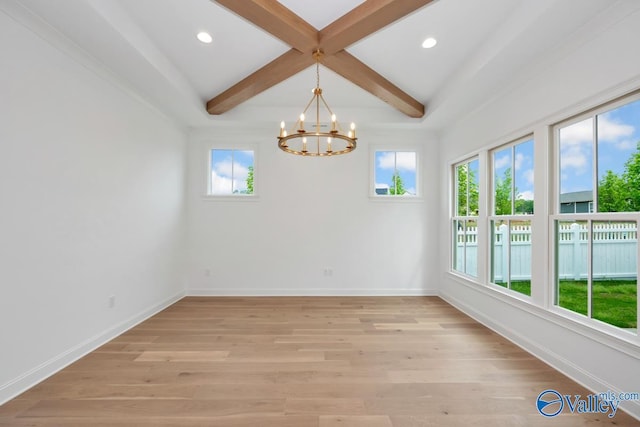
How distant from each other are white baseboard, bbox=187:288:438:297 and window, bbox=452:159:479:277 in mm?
837

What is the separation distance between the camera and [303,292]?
467cm

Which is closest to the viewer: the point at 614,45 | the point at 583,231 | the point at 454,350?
the point at 614,45

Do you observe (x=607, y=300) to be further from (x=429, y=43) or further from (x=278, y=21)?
(x=278, y=21)

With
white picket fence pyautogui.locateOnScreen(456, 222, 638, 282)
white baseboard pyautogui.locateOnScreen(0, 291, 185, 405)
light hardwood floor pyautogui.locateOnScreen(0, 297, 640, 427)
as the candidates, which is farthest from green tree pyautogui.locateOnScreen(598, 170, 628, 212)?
white baseboard pyautogui.locateOnScreen(0, 291, 185, 405)

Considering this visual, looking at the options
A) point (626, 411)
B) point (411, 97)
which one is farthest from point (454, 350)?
point (411, 97)

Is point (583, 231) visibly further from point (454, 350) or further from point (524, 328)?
point (454, 350)

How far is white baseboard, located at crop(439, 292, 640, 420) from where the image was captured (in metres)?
1.88

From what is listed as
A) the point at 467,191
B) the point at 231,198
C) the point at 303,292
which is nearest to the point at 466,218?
the point at 467,191

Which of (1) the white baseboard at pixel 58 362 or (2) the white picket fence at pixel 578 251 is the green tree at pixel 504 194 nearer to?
(2) the white picket fence at pixel 578 251

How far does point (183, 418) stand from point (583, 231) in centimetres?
318

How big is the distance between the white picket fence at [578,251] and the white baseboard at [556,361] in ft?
1.72

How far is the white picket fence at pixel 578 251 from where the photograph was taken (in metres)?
1.97

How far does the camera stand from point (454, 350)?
2.71 meters
